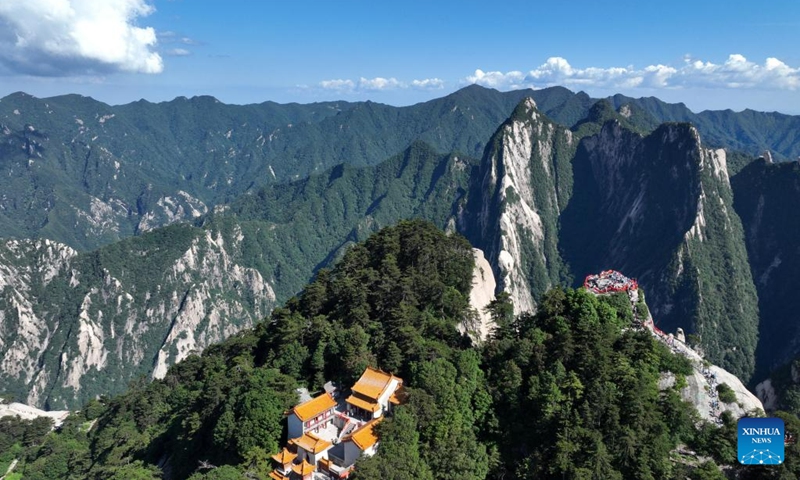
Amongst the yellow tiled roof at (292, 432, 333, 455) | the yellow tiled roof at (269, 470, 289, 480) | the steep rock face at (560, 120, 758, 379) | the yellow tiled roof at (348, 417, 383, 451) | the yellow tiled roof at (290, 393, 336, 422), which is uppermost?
the yellow tiled roof at (290, 393, 336, 422)

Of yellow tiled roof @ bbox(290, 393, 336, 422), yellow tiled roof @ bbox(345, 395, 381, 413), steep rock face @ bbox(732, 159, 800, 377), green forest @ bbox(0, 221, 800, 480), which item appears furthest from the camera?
steep rock face @ bbox(732, 159, 800, 377)

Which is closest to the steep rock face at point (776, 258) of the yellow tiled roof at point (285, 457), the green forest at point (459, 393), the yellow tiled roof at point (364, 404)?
the green forest at point (459, 393)

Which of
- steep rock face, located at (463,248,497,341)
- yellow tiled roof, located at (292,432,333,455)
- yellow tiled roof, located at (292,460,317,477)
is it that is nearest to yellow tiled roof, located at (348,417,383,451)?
yellow tiled roof, located at (292,432,333,455)

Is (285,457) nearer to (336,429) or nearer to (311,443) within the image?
(311,443)

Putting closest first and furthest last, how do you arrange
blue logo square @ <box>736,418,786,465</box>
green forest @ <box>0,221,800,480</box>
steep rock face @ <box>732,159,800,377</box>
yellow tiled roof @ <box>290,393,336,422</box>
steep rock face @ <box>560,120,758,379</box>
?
blue logo square @ <box>736,418,786,465</box> → green forest @ <box>0,221,800,480</box> → yellow tiled roof @ <box>290,393,336,422</box> → steep rock face @ <box>732,159,800,377</box> → steep rock face @ <box>560,120,758,379</box>

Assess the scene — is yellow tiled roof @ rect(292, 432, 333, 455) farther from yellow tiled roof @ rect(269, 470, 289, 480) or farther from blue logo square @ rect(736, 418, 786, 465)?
blue logo square @ rect(736, 418, 786, 465)

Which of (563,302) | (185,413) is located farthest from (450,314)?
→ (185,413)

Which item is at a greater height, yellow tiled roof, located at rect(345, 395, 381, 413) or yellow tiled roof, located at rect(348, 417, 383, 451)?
yellow tiled roof, located at rect(345, 395, 381, 413)

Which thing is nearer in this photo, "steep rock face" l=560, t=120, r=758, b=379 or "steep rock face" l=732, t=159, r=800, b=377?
"steep rock face" l=732, t=159, r=800, b=377
